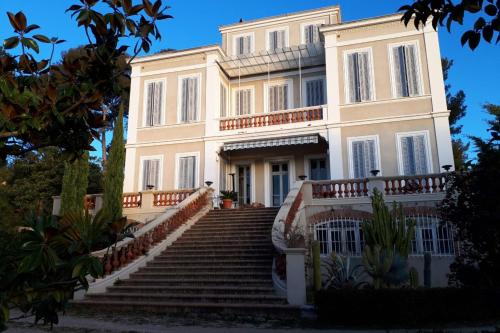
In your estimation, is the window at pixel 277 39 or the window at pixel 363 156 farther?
the window at pixel 277 39

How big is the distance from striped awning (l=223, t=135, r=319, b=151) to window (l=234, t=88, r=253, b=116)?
329 centimetres

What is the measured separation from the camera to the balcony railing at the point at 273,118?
19141 mm

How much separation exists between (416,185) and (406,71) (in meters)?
6.09

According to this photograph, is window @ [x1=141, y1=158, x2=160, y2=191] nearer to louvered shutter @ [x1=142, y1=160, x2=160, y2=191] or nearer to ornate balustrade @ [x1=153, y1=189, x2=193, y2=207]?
louvered shutter @ [x1=142, y1=160, x2=160, y2=191]

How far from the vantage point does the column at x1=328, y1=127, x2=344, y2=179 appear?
17.8 metres

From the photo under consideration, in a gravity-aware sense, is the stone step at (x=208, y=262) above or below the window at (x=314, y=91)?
below

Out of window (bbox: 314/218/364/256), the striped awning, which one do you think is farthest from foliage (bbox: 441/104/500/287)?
the striped awning

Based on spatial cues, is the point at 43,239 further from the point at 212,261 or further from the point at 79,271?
→ the point at 212,261

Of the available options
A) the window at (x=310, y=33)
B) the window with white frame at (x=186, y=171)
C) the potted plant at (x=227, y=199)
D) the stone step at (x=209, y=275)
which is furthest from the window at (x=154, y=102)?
the stone step at (x=209, y=275)

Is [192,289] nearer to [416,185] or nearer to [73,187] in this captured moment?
[416,185]

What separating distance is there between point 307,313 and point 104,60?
24.0 feet

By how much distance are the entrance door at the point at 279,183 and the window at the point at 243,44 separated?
7011mm

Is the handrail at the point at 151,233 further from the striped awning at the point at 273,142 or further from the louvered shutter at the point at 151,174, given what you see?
the louvered shutter at the point at 151,174

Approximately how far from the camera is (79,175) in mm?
18469
